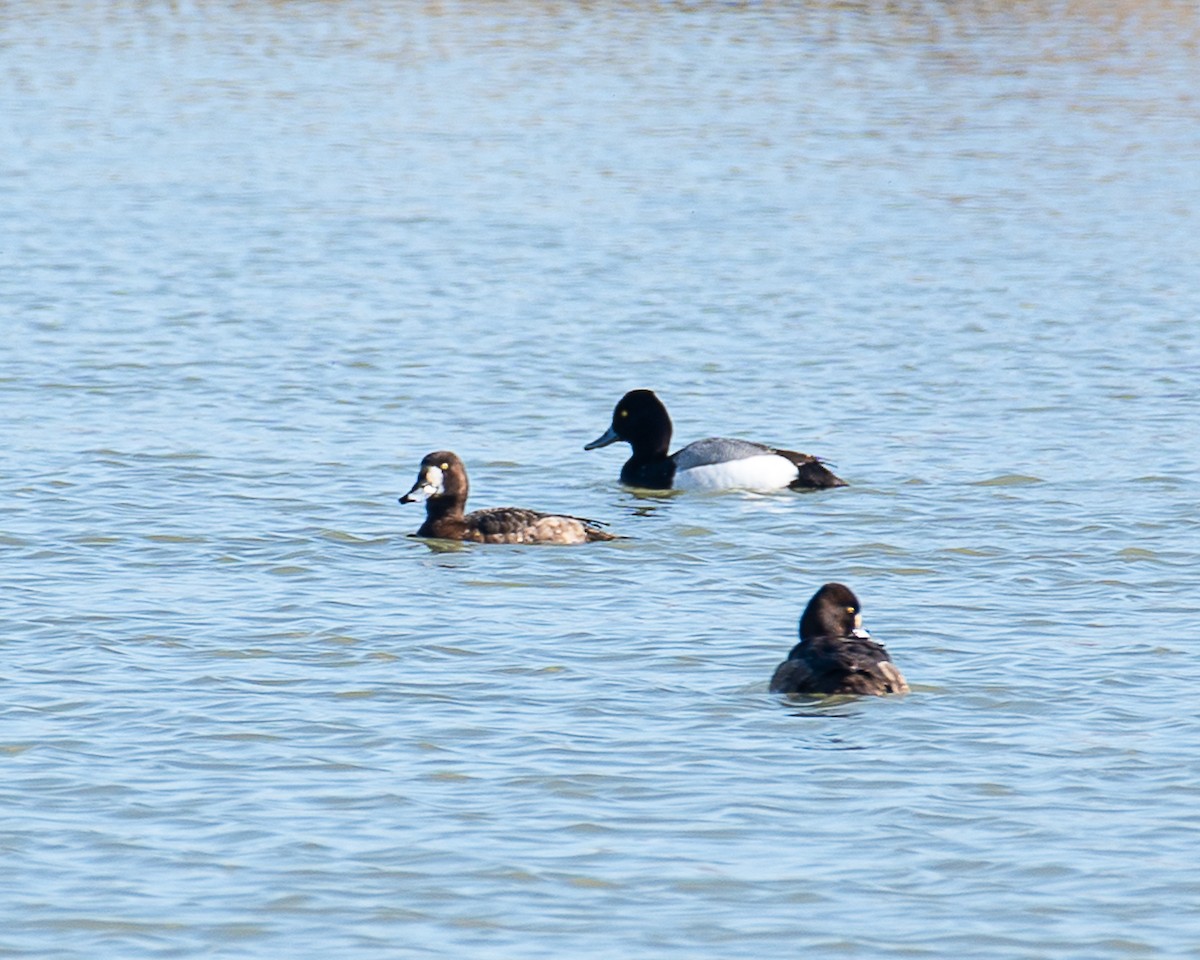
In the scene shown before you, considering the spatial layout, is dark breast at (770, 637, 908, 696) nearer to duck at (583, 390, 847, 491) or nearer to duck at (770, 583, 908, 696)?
duck at (770, 583, 908, 696)

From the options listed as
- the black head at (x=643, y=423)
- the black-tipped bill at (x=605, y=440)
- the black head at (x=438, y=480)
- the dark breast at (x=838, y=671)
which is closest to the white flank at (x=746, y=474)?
the black head at (x=643, y=423)

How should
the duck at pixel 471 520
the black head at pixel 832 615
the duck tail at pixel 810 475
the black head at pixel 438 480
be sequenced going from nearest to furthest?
the black head at pixel 832 615
the duck at pixel 471 520
the black head at pixel 438 480
the duck tail at pixel 810 475

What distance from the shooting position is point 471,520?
1574cm

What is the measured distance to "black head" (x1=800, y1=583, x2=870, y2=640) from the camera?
12203 mm

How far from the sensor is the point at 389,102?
4000 cm

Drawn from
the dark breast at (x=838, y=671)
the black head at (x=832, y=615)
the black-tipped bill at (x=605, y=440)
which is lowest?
the dark breast at (x=838, y=671)

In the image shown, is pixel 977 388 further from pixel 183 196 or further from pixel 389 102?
pixel 389 102

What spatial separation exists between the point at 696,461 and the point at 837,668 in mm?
6265

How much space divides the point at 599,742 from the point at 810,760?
1016 mm

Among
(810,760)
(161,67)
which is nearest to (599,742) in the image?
(810,760)

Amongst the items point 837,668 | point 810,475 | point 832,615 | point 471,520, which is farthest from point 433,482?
point 837,668

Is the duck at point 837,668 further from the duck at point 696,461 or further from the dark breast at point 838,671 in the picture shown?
the duck at point 696,461

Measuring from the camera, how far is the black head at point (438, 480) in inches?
622

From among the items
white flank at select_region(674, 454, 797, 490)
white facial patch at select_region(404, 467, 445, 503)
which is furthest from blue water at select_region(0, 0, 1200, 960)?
white facial patch at select_region(404, 467, 445, 503)
